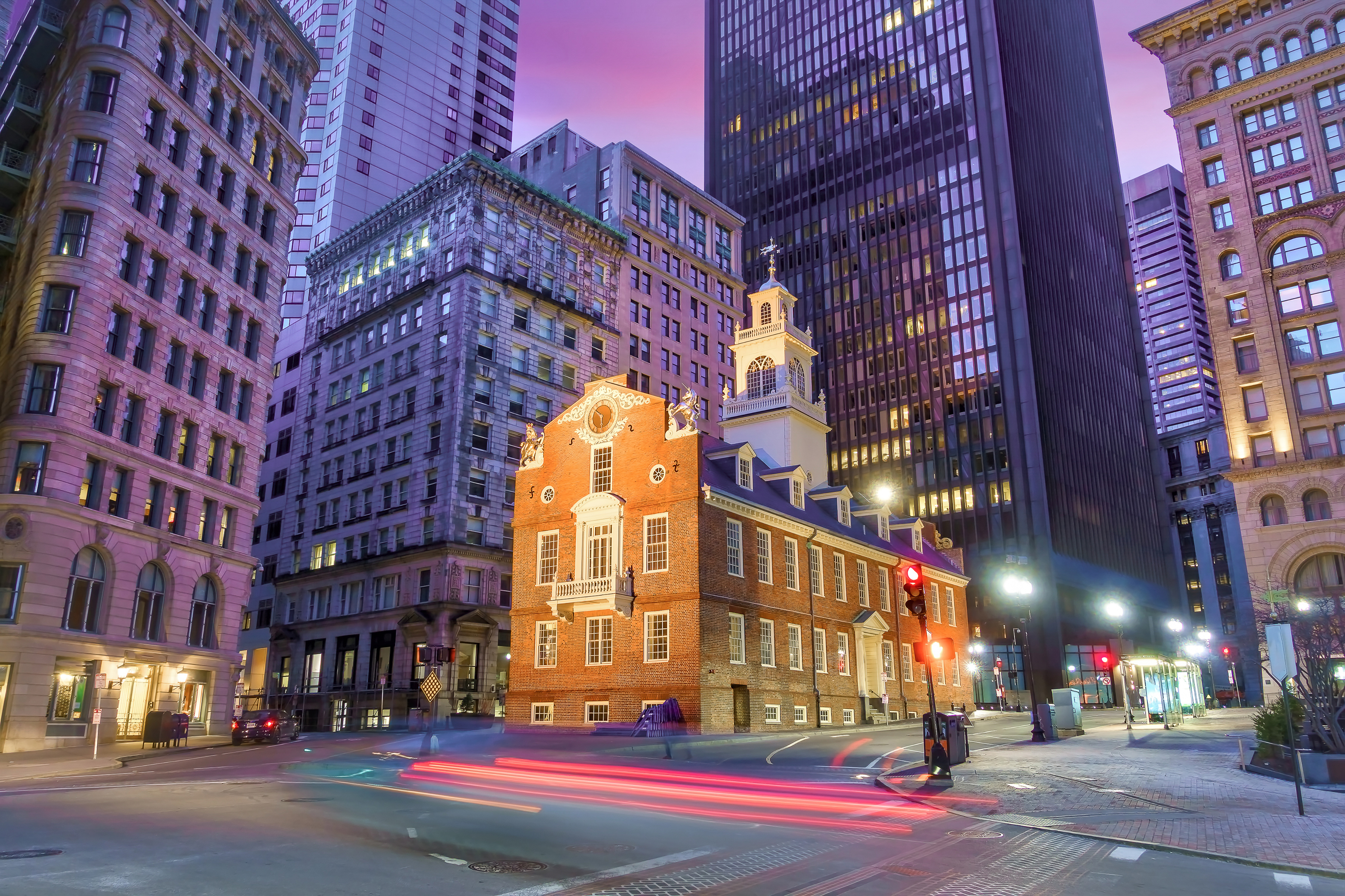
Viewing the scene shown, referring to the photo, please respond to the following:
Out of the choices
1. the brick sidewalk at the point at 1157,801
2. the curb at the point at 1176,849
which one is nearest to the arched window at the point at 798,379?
the brick sidewalk at the point at 1157,801

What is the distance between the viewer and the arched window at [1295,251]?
6159 centimetres

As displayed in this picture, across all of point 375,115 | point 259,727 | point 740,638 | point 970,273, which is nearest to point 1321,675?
point 740,638

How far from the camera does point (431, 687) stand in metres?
28.4

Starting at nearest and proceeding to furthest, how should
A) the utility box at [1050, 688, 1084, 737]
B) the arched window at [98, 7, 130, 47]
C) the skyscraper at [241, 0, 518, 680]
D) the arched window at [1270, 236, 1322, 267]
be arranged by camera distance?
1. the utility box at [1050, 688, 1084, 737]
2. the arched window at [98, 7, 130, 47]
3. the arched window at [1270, 236, 1322, 267]
4. the skyscraper at [241, 0, 518, 680]

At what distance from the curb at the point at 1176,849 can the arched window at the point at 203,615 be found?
41.7 metres

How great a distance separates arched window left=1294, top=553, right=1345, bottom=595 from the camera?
56938mm

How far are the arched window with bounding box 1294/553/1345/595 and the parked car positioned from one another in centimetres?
5928

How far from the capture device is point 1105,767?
75.9 feet

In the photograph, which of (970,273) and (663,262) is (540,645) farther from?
(970,273)

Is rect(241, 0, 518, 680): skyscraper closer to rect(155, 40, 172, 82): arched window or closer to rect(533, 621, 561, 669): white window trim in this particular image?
rect(155, 40, 172, 82): arched window

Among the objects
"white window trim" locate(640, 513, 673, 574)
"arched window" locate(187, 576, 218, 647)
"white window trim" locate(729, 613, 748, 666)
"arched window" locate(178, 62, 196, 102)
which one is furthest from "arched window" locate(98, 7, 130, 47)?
"white window trim" locate(729, 613, 748, 666)

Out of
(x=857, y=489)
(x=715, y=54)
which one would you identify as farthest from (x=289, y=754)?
(x=715, y=54)

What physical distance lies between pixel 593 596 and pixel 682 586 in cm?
460

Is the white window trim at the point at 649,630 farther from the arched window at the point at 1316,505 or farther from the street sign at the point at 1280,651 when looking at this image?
the arched window at the point at 1316,505
